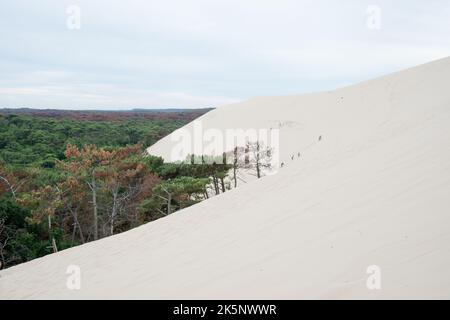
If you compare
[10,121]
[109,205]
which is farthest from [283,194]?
[10,121]

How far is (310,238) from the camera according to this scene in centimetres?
472

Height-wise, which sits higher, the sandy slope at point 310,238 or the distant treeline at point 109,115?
the distant treeline at point 109,115

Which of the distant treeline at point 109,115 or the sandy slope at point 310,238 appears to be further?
the distant treeline at point 109,115

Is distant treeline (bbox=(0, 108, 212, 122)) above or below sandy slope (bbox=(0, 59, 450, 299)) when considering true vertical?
above

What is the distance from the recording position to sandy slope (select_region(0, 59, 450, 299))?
3.55 metres

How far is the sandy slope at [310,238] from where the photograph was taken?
355cm

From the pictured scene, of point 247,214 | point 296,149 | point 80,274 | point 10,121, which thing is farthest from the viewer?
point 10,121

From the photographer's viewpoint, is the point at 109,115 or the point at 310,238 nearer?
the point at 310,238

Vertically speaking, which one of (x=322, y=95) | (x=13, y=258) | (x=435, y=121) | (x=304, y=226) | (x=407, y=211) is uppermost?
(x=322, y=95)

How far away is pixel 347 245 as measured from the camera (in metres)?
4.14

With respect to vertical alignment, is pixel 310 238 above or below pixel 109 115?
below

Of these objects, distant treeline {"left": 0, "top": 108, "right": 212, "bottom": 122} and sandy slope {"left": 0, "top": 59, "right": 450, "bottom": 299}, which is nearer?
sandy slope {"left": 0, "top": 59, "right": 450, "bottom": 299}
